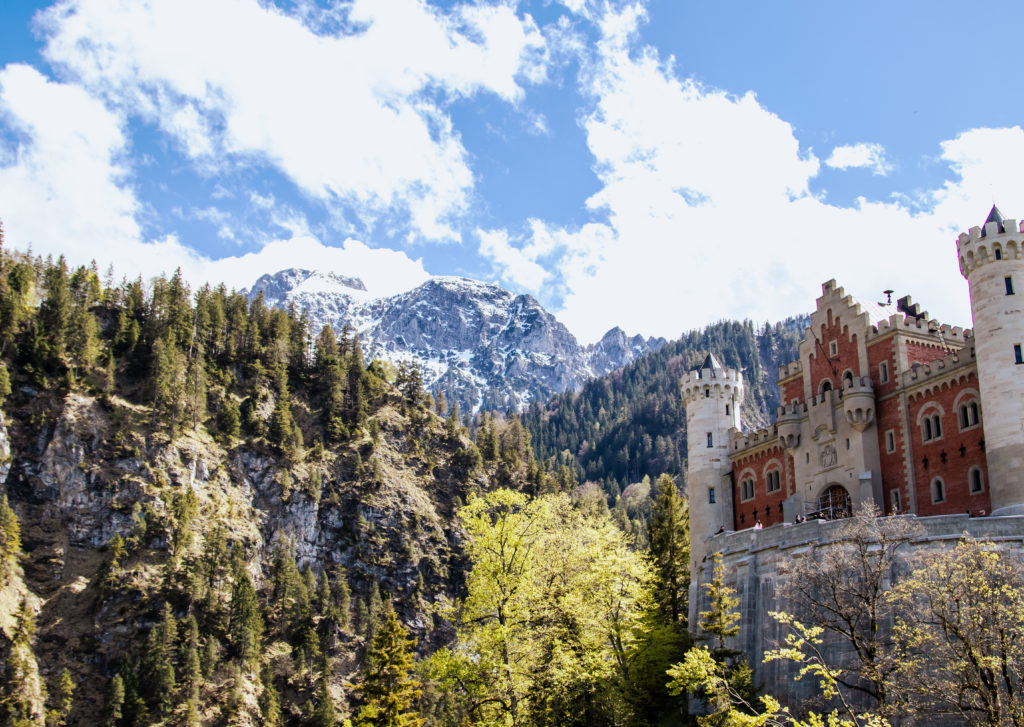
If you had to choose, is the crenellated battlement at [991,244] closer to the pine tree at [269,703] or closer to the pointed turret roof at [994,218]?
the pointed turret roof at [994,218]

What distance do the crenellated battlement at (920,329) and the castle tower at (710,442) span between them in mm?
13516

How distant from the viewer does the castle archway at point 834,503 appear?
52.2 metres

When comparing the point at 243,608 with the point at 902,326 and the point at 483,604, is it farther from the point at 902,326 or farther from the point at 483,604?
the point at 902,326

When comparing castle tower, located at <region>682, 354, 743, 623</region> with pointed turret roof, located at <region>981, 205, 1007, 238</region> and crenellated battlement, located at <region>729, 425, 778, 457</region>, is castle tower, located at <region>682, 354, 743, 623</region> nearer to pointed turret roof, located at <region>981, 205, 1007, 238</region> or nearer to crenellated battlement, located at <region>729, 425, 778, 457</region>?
crenellated battlement, located at <region>729, 425, 778, 457</region>

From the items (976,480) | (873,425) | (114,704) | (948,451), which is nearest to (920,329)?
(873,425)

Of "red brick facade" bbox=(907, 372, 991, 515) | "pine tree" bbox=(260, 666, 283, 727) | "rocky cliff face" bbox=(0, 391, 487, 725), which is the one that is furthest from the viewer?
"rocky cliff face" bbox=(0, 391, 487, 725)

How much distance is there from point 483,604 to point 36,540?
268 ft

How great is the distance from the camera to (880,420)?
171 ft

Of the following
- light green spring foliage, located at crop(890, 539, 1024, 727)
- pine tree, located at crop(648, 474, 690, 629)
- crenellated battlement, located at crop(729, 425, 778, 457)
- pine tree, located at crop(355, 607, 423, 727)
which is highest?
crenellated battlement, located at crop(729, 425, 778, 457)

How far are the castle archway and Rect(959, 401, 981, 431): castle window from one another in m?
8.30

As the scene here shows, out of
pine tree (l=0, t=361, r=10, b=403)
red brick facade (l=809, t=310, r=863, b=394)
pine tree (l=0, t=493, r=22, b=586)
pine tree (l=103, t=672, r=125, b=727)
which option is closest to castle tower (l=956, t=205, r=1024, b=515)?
red brick facade (l=809, t=310, r=863, b=394)

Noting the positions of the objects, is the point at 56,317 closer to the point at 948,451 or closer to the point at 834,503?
the point at 834,503

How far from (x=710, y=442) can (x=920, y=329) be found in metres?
17.4

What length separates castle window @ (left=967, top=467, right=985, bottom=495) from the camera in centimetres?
4484
